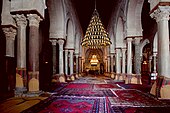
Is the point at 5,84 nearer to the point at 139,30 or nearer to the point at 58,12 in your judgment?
the point at 58,12

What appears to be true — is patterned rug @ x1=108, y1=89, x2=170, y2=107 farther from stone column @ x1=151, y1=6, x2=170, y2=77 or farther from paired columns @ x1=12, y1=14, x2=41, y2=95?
paired columns @ x1=12, y1=14, x2=41, y2=95

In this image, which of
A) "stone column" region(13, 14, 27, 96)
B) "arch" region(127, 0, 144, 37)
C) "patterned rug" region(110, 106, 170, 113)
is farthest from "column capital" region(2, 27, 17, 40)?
"arch" region(127, 0, 144, 37)

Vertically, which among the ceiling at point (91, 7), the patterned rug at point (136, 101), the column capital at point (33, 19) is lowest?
the patterned rug at point (136, 101)

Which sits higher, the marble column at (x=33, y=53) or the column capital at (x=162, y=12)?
the column capital at (x=162, y=12)

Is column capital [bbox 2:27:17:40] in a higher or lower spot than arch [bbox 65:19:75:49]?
lower

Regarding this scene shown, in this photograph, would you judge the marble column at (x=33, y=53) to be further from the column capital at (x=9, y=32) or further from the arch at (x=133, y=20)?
the arch at (x=133, y=20)

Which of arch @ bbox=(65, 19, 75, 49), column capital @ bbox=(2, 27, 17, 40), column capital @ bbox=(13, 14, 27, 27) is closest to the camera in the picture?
column capital @ bbox=(13, 14, 27, 27)

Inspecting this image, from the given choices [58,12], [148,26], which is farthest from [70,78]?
[148,26]

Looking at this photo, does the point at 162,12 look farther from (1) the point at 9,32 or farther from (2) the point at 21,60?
(1) the point at 9,32

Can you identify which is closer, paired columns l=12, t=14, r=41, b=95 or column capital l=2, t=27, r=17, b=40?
paired columns l=12, t=14, r=41, b=95

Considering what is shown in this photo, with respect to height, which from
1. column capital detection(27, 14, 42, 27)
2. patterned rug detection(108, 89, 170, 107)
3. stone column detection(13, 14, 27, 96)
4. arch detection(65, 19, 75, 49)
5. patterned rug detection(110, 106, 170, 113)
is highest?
arch detection(65, 19, 75, 49)

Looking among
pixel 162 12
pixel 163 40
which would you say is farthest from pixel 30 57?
pixel 162 12

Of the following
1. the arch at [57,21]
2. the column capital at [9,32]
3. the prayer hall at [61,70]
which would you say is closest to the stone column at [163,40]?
the prayer hall at [61,70]

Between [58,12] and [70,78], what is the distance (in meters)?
5.94
